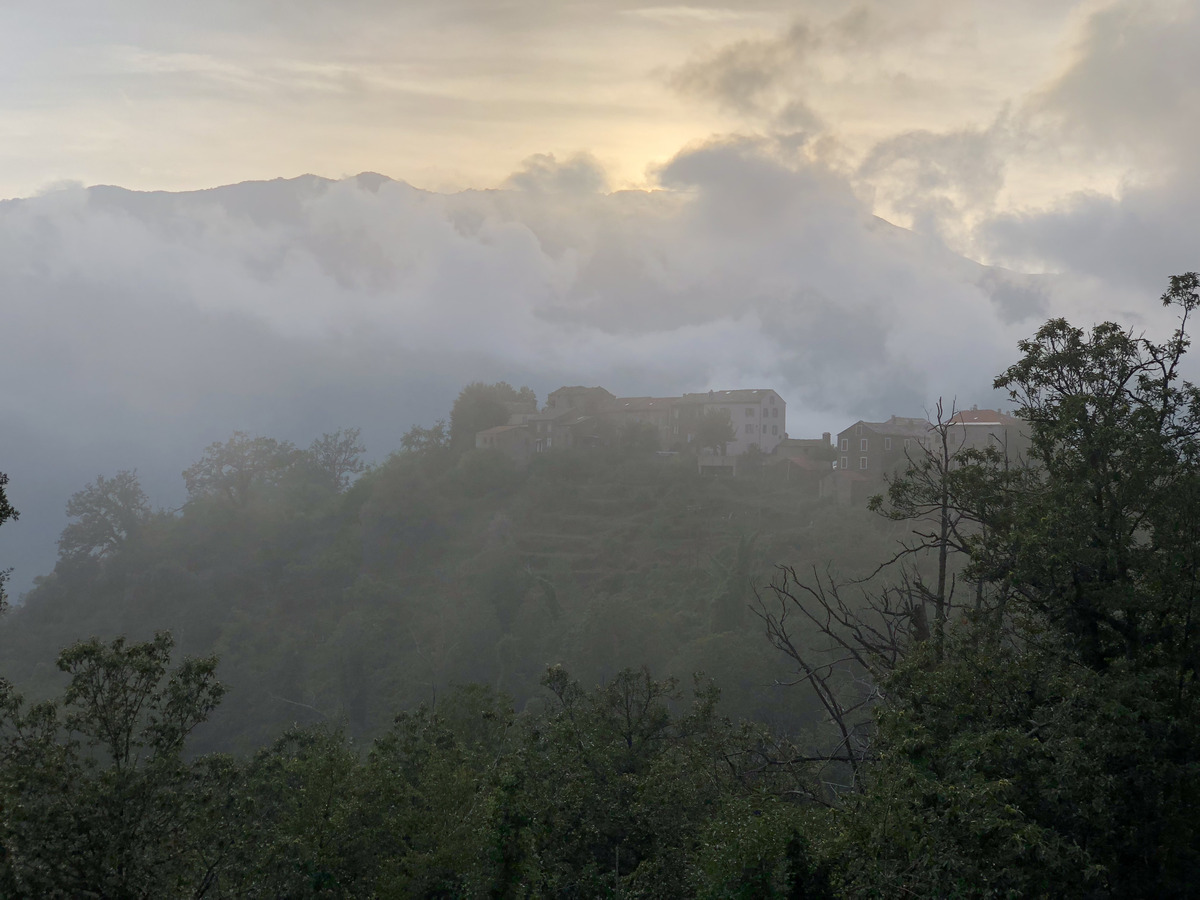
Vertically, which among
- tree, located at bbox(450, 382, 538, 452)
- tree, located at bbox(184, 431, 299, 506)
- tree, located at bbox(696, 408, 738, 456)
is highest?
tree, located at bbox(450, 382, 538, 452)

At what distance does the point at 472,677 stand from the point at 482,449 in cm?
2440

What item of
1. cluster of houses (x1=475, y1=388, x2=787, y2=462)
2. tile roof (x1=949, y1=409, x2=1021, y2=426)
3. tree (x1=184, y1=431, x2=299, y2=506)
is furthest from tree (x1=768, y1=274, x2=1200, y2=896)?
tree (x1=184, y1=431, x2=299, y2=506)

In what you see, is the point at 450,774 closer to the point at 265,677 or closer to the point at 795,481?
the point at 265,677

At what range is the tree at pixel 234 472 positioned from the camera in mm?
92312

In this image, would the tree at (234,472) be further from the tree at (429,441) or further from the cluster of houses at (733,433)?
the cluster of houses at (733,433)

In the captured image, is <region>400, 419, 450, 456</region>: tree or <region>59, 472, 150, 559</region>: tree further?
<region>400, 419, 450, 456</region>: tree

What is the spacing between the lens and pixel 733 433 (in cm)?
8044

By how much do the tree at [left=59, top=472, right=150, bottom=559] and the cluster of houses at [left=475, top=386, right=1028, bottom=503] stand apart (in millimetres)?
35125

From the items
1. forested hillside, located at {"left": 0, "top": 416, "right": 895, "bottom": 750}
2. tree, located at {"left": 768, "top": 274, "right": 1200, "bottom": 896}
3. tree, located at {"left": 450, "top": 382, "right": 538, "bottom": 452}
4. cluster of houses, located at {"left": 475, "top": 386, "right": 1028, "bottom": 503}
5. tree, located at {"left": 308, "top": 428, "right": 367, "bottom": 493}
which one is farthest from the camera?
tree, located at {"left": 308, "top": 428, "right": 367, "bottom": 493}

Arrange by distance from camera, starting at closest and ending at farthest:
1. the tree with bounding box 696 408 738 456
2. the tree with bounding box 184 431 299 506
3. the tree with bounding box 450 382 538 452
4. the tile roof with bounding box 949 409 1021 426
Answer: the tile roof with bounding box 949 409 1021 426
the tree with bounding box 696 408 738 456
the tree with bounding box 450 382 538 452
the tree with bounding box 184 431 299 506

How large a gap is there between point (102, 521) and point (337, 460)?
87.5ft

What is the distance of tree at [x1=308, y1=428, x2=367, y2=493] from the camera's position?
101562 mm

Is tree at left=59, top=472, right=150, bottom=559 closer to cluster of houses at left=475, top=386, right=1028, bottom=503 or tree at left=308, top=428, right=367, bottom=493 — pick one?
tree at left=308, top=428, right=367, bottom=493

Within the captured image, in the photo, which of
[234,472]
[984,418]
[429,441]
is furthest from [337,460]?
[984,418]
